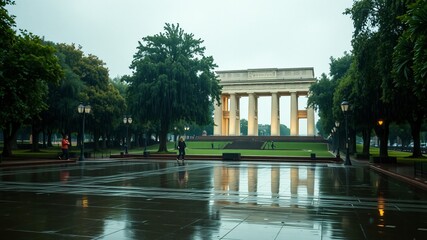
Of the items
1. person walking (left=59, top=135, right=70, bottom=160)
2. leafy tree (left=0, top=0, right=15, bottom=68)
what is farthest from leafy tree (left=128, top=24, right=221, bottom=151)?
leafy tree (left=0, top=0, right=15, bottom=68)

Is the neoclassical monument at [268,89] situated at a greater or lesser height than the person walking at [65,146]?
greater

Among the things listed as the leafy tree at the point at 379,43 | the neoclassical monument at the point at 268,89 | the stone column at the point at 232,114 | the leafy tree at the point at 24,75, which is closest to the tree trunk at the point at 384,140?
the leafy tree at the point at 379,43

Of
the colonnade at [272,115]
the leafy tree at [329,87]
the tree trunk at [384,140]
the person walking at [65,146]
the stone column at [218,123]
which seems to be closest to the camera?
the person walking at [65,146]

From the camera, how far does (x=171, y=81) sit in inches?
1864

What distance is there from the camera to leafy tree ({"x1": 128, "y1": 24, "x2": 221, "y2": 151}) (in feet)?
157

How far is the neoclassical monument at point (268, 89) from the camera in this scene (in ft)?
Result: 317

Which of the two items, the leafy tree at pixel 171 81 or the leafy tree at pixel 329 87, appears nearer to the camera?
the leafy tree at pixel 171 81

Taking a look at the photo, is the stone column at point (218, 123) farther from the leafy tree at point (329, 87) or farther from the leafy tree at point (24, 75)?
the leafy tree at point (24, 75)

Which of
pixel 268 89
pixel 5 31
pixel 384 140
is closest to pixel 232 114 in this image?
pixel 268 89

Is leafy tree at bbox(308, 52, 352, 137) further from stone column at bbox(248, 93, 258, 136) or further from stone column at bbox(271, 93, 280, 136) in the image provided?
stone column at bbox(248, 93, 258, 136)

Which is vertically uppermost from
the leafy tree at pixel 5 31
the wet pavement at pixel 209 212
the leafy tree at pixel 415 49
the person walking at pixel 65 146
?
the leafy tree at pixel 5 31

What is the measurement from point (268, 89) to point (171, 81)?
177 feet

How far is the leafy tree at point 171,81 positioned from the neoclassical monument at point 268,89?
46.5 metres

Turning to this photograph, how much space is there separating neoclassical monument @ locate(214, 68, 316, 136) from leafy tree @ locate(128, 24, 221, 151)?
46467 millimetres
